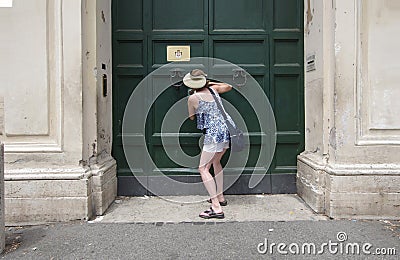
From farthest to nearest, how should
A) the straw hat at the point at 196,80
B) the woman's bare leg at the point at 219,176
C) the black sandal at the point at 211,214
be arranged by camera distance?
1. the woman's bare leg at the point at 219,176
2. the straw hat at the point at 196,80
3. the black sandal at the point at 211,214

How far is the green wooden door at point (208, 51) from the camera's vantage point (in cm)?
562

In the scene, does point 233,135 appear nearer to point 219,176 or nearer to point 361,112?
point 219,176

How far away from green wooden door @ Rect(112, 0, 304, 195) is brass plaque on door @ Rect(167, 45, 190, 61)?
72 mm

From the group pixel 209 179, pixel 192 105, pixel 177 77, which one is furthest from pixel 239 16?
pixel 209 179

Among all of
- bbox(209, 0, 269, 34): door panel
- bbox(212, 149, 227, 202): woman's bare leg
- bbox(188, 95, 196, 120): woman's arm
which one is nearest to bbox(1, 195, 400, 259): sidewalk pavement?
bbox(212, 149, 227, 202): woman's bare leg

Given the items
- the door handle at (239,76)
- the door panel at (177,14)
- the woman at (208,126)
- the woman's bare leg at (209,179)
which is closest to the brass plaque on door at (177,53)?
the door panel at (177,14)

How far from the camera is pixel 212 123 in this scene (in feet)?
15.8

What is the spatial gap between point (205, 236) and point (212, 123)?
136cm

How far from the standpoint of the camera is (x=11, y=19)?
15.3 ft

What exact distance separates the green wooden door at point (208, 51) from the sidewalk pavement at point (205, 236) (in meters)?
0.83

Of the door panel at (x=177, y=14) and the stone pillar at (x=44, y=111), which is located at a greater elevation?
the door panel at (x=177, y=14)

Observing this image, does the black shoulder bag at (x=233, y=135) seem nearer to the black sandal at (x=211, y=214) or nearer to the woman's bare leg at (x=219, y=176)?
the woman's bare leg at (x=219, y=176)

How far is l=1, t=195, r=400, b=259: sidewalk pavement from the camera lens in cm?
376

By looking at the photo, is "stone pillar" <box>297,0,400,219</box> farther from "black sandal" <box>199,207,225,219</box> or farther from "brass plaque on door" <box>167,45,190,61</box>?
"brass plaque on door" <box>167,45,190,61</box>
